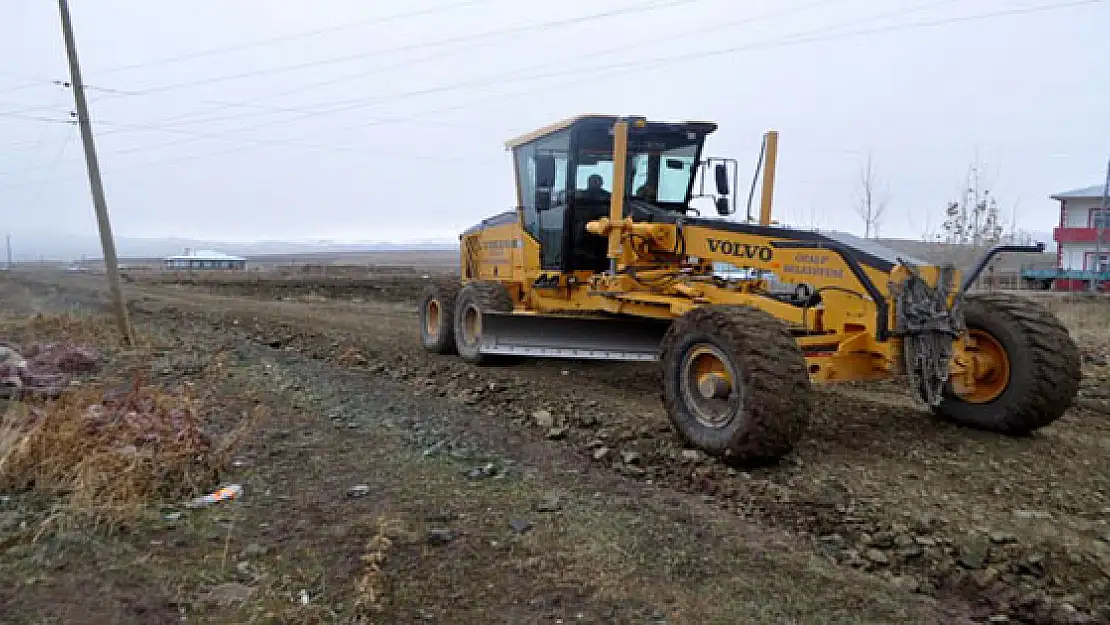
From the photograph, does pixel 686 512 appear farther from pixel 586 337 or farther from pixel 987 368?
pixel 586 337

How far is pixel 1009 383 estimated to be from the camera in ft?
18.9

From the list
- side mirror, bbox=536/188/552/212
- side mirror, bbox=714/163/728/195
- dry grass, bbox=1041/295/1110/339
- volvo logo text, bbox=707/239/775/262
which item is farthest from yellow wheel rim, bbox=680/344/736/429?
dry grass, bbox=1041/295/1110/339

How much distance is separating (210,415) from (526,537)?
4.03 m

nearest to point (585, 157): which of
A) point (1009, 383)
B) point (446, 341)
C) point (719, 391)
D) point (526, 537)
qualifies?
point (446, 341)

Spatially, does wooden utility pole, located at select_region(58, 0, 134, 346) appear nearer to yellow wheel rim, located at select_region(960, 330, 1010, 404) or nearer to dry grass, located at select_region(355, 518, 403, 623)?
dry grass, located at select_region(355, 518, 403, 623)

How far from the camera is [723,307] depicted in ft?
18.7

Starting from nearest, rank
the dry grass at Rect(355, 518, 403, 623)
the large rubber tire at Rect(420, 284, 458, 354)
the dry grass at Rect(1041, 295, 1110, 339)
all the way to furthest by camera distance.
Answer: the dry grass at Rect(355, 518, 403, 623)
the large rubber tire at Rect(420, 284, 458, 354)
the dry grass at Rect(1041, 295, 1110, 339)

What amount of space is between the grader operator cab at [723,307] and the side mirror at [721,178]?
0.02m

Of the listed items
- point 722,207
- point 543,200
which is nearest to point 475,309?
point 543,200

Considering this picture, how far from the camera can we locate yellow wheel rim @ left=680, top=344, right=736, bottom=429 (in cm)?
555

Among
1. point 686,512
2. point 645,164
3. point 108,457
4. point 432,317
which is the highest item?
point 645,164

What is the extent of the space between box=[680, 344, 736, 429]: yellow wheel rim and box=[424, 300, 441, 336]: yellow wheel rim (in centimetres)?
598

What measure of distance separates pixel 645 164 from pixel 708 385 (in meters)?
3.91

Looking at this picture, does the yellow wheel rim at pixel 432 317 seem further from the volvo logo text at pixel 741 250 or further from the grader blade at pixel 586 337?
the volvo logo text at pixel 741 250
